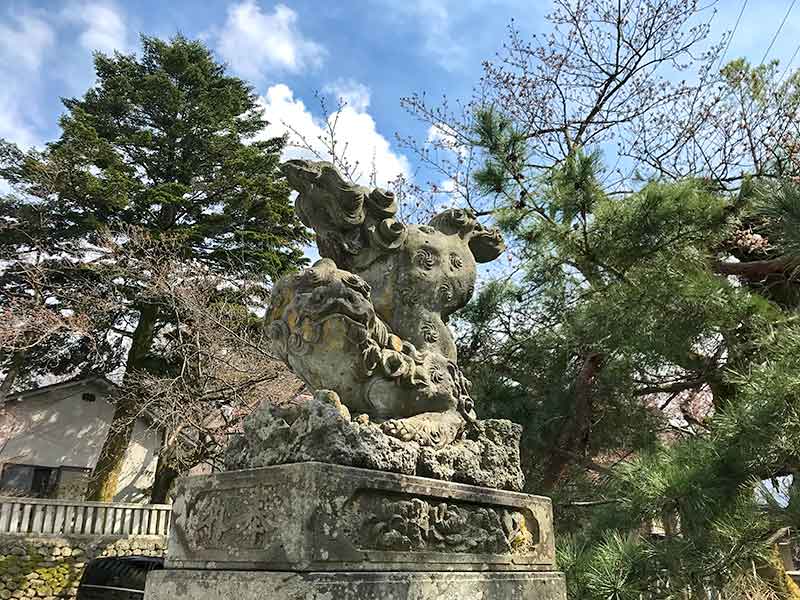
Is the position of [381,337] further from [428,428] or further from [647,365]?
[647,365]

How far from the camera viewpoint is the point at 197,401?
1005cm

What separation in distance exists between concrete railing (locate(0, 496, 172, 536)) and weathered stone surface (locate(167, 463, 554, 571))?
1049 centimetres

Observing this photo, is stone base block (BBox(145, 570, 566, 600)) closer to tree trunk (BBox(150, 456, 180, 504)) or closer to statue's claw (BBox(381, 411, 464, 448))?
statue's claw (BBox(381, 411, 464, 448))

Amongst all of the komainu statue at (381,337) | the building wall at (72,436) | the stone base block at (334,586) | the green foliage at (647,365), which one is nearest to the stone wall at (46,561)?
the building wall at (72,436)

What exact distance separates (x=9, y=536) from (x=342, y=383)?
10.6 meters

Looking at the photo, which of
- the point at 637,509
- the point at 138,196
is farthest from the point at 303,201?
the point at 138,196

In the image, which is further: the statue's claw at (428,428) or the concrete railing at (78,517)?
the concrete railing at (78,517)

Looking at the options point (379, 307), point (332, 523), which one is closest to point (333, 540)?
point (332, 523)

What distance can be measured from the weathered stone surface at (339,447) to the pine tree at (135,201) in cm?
1078

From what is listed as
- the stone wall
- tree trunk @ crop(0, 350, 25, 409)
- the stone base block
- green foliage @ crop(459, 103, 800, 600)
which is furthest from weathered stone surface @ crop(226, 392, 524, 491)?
tree trunk @ crop(0, 350, 25, 409)

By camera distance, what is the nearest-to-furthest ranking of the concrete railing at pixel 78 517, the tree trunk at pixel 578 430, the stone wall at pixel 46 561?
the tree trunk at pixel 578 430 → the stone wall at pixel 46 561 → the concrete railing at pixel 78 517

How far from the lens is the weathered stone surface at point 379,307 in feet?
7.04

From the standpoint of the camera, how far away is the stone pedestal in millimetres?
1646

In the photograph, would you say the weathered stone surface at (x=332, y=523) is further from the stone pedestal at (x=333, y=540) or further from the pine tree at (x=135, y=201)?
the pine tree at (x=135, y=201)
